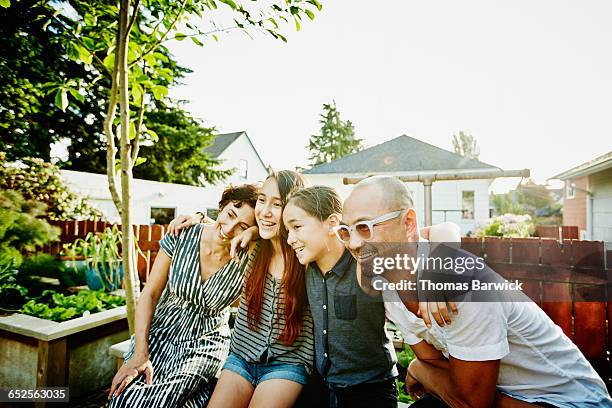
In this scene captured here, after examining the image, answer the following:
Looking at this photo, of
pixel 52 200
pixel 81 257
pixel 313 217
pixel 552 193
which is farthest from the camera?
pixel 552 193

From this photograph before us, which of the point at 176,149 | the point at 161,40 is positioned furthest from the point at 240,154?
the point at 161,40

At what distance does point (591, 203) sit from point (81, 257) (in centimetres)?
1772

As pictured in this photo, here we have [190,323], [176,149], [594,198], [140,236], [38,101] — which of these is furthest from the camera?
[176,149]

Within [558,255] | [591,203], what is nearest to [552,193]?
[591,203]

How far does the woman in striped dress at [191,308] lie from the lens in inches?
81.1

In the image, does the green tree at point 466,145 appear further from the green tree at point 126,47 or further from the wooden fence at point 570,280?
the green tree at point 126,47

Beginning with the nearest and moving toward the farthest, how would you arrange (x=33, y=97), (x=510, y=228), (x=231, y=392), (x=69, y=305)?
(x=231, y=392) < (x=69, y=305) < (x=510, y=228) < (x=33, y=97)

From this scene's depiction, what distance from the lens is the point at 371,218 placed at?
5.74 ft

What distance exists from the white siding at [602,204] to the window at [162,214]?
61.4 feet

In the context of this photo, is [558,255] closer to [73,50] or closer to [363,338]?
[363,338]

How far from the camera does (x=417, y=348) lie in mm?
1859

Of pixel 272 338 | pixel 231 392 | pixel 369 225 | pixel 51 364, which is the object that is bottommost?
pixel 51 364

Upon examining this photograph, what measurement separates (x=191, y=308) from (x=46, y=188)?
28.9 feet

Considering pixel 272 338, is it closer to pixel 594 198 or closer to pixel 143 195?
pixel 143 195
